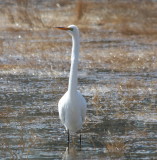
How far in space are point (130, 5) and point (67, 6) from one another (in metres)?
3.65

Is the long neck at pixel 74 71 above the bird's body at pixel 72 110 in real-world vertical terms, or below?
above

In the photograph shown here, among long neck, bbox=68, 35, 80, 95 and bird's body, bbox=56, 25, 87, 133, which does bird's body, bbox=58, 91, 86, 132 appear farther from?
long neck, bbox=68, 35, 80, 95

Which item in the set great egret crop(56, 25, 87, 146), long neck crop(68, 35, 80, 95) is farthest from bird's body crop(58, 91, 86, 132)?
long neck crop(68, 35, 80, 95)

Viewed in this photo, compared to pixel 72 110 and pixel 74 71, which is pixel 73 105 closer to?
pixel 72 110

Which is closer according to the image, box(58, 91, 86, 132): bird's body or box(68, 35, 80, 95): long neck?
box(68, 35, 80, 95): long neck

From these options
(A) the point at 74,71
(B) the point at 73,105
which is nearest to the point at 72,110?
(B) the point at 73,105

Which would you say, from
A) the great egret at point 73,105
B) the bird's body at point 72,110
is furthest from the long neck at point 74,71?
the bird's body at point 72,110

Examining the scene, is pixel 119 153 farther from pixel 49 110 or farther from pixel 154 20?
pixel 154 20

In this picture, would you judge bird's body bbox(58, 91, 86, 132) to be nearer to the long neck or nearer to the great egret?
the great egret

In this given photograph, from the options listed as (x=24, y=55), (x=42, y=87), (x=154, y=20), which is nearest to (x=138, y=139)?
(x=42, y=87)

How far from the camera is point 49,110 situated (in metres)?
12.5

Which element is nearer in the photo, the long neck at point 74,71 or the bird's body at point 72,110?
the long neck at point 74,71

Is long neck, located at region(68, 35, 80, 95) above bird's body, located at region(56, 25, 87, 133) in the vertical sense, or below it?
above

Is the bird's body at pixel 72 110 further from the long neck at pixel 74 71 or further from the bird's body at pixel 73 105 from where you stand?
the long neck at pixel 74 71
